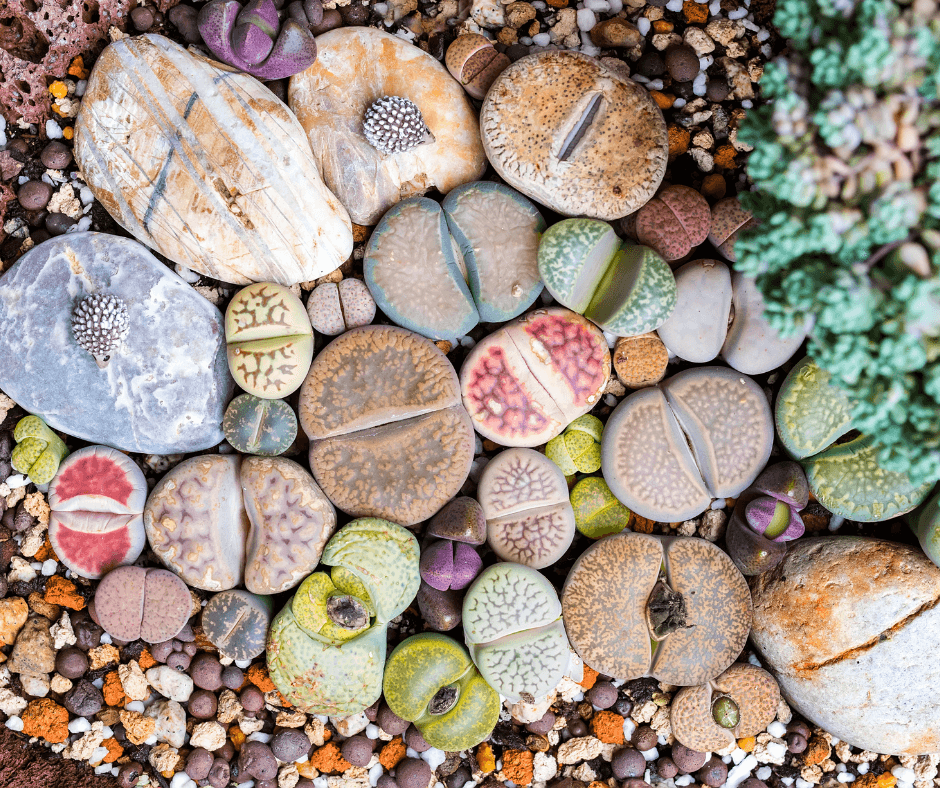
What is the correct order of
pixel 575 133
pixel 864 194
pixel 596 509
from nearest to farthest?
pixel 864 194
pixel 575 133
pixel 596 509

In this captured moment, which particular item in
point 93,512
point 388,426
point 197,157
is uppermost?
point 197,157

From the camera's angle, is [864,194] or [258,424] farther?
[258,424]

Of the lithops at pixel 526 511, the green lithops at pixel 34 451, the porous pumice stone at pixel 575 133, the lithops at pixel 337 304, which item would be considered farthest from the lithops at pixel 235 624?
the porous pumice stone at pixel 575 133

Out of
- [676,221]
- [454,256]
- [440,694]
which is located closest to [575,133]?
[676,221]

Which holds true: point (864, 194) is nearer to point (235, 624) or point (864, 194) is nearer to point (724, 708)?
point (724, 708)

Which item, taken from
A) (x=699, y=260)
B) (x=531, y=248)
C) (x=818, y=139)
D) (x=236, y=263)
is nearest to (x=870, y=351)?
(x=818, y=139)

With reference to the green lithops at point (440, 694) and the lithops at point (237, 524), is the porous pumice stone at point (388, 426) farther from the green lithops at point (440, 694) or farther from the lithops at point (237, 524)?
the green lithops at point (440, 694)

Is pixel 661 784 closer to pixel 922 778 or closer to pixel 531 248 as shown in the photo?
pixel 922 778

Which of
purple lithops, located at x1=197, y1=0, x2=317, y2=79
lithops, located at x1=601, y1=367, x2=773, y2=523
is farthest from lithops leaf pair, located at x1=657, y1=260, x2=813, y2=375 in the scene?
purple lithops, located at x1=197, y1=0, x2=317, y2=79
